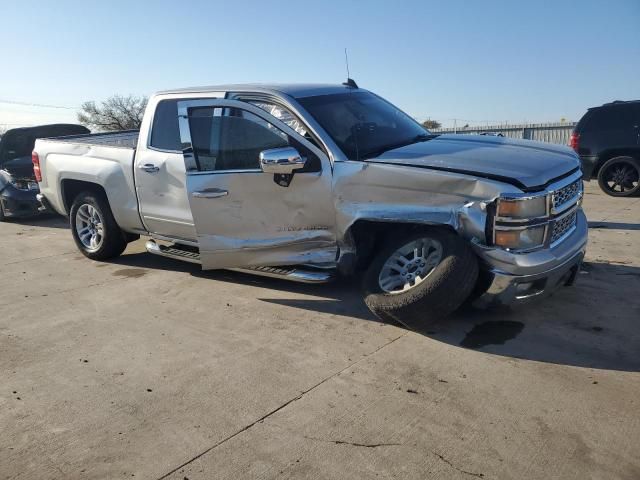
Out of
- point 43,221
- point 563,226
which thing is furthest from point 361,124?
point 43,221

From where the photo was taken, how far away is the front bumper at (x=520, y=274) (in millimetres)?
3705

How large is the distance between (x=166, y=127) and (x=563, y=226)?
3.87m

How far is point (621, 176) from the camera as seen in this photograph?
1110 centimetres

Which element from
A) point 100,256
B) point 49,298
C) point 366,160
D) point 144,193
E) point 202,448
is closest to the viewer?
point 202,448

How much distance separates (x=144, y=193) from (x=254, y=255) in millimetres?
1671

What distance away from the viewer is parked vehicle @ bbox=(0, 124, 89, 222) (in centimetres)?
1021

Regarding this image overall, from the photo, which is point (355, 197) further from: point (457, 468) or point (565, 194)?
point (457, 468)

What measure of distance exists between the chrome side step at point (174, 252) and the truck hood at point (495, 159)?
2.16 meters

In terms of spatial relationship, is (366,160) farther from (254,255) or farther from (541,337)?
(541,337)

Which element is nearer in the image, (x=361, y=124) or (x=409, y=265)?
(x=409, y=265)

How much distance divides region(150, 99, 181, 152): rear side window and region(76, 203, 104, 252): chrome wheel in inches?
55.3

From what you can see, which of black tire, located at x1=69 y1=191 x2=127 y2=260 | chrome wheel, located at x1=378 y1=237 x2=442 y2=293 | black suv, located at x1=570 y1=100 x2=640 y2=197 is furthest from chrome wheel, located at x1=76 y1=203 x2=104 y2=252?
black suv, located at x1=570 y1=100 x2=640 y2=197

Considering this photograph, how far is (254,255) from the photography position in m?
4.85

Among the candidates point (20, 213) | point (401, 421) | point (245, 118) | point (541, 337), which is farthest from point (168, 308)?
point (20, 213)
